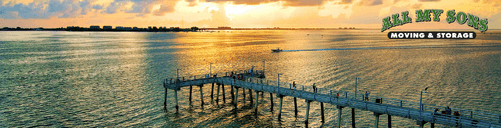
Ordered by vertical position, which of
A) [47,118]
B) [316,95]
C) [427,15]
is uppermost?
[427,15]

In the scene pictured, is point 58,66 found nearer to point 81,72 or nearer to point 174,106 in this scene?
point 81,72

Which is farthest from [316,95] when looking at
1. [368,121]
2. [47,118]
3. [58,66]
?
[58,66]

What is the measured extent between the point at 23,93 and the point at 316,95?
46.2 meters

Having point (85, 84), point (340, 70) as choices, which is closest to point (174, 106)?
point (85, 84)

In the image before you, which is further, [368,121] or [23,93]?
[23,93]

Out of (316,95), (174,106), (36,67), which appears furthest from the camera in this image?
(36,67)

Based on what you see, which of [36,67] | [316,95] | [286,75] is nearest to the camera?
[316,95]

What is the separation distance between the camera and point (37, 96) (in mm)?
50031

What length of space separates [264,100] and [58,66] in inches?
2518

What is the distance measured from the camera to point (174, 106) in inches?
1779

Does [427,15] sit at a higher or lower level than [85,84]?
higher

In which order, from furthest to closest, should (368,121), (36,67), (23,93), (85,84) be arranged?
1. (36,67)
2. (85,84)
3. (23,93)
4. (368,121)

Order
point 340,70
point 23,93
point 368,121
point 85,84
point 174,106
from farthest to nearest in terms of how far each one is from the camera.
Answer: point 340,70 → point 85,84 → point 23,93 → point 174,106 → point 368,121

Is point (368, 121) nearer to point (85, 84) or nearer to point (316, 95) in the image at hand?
point (316, 95)
